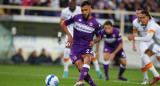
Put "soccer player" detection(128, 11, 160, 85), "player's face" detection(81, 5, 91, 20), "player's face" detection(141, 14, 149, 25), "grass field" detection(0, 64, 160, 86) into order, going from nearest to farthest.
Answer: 1. "player's face" detection(81, 5, 91, 20)
2. "soccer player" detection(128, 11, 160, 85)
3. "grass field" detection(0, 64, 160, 86)
4. "player's face" detection(141, 14, 149, 25)

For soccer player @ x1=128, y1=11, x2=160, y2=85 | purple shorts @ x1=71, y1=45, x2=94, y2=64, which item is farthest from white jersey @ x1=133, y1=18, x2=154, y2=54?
purple shorts @ x1=71, y1=45, x2=94, y2=64

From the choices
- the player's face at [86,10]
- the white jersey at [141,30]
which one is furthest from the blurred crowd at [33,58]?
the player's face at [86,10]

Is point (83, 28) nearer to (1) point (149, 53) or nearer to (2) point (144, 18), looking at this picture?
(2) point (144, 18)

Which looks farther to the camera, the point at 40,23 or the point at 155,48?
the point at 40,23

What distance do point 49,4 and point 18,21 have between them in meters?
2.26

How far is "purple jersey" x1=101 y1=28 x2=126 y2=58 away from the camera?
1412 cm

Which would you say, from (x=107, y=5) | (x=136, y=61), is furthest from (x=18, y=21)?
(x=136, y=61)

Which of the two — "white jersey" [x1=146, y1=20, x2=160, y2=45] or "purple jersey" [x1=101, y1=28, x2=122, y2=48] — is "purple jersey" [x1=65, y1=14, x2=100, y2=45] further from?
"purple jersey" [x1=101, y1=28, x2=122, y2=48]

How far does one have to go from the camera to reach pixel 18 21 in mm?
24484

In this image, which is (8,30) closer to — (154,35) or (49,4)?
(49,4)

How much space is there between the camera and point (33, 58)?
78.9 feet

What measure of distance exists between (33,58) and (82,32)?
14505 mm

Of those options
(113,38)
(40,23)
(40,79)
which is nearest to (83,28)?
(40,79)

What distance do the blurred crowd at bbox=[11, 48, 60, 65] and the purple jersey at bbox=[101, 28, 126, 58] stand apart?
32.2ft
